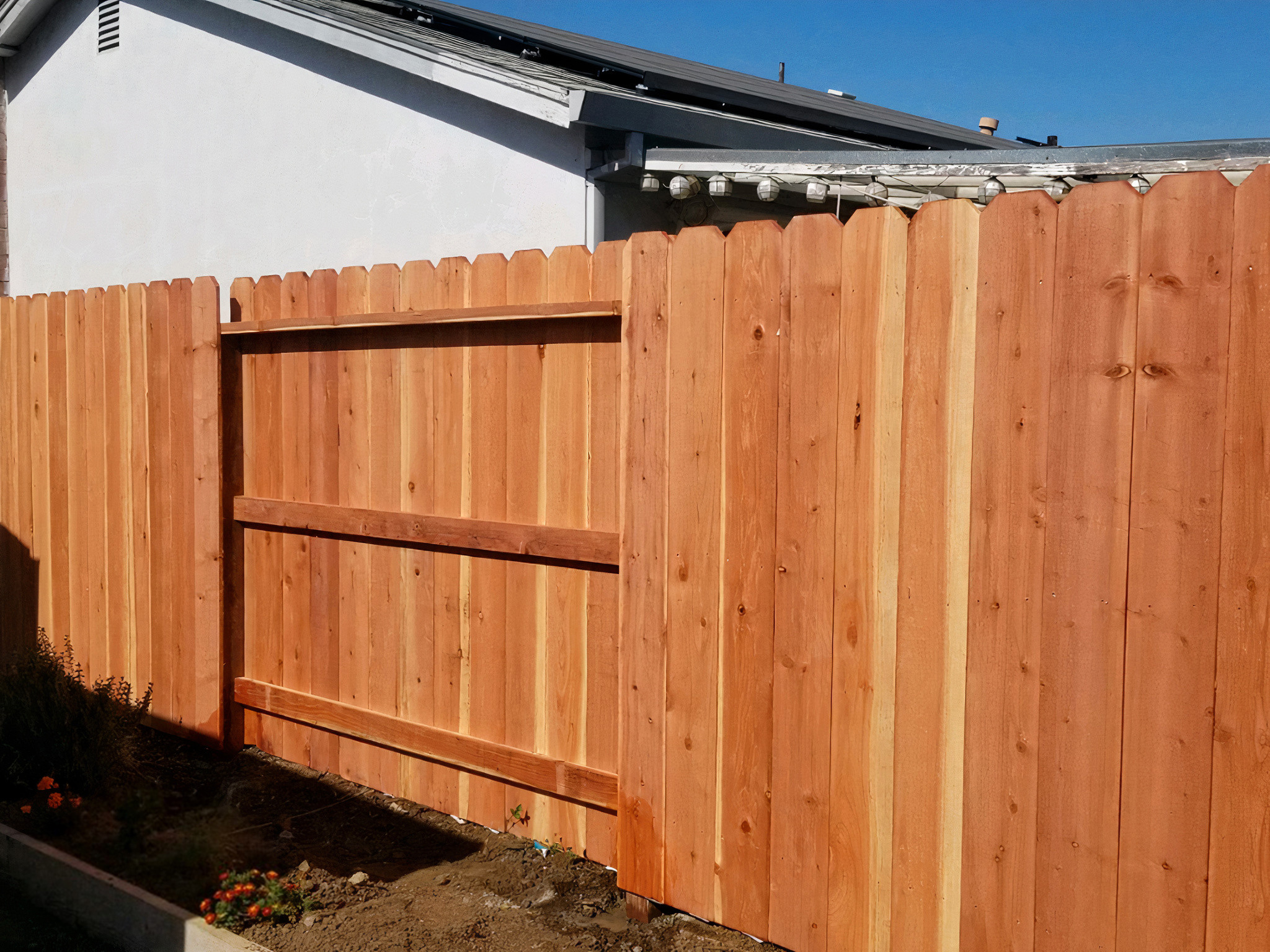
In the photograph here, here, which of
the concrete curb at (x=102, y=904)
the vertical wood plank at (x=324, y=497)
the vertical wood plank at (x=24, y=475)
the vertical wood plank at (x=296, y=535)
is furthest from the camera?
the vertical wood plank at (x=24, y=475)

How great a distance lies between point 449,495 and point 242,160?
4.58 meters

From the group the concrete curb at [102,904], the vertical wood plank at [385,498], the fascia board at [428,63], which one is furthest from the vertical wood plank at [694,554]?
the fascia board at [428,63]

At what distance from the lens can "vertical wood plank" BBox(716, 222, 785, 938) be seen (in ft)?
11.3

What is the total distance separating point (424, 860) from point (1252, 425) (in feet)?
10.9

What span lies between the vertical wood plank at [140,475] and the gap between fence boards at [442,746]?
0.79m

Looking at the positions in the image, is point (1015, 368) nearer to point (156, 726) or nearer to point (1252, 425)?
point (1252, 425)

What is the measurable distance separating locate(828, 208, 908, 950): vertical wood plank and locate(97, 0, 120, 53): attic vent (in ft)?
26.6

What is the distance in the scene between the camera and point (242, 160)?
7.96 m

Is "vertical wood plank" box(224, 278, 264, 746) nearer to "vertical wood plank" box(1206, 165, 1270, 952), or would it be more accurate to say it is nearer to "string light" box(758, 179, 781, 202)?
"string light" box(758, 179, 781, 202)

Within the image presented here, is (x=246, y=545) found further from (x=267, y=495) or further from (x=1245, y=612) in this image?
(x=1245, y=612)

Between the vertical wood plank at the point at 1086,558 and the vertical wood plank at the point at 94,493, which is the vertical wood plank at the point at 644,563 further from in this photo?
the vertical wood plank at the point at 94,493

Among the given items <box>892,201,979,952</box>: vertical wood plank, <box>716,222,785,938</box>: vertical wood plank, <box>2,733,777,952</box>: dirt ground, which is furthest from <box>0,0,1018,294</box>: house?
<box>2,733,777,952</box>: dirt ground

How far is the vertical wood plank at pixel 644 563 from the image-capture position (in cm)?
373

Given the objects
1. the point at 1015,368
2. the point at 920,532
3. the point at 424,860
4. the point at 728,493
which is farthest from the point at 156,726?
the point at 1015,368
